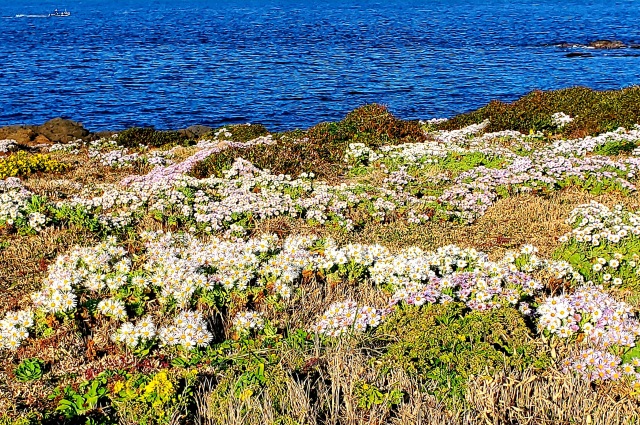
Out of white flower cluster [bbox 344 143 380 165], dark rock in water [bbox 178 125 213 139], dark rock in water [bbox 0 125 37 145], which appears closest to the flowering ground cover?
white flower cluster [bbox 344 143 380 165]

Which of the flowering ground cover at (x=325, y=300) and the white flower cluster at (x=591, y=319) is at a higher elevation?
the white flower cluster at (x=591, y=319)

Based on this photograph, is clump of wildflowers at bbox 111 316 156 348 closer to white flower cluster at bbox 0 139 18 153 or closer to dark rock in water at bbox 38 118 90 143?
white flower cluster at bbox 0 139 18 153

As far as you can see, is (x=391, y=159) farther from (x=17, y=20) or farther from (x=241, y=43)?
(x=17, y=20)

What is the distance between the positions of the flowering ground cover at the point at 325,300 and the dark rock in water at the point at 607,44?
48.3 metres

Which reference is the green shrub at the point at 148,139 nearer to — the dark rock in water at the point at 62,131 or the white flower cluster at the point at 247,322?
the dark rock in water at the point at 62,131

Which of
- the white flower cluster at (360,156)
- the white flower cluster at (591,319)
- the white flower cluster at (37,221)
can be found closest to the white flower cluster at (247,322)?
the white flower cluster at (591,319)

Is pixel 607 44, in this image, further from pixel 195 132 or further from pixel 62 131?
pixel 62 131

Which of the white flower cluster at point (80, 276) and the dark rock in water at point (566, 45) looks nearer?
the white flower cluster at point (80, 276)

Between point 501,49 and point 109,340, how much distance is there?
5380 centimetres

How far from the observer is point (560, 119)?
64.2ft

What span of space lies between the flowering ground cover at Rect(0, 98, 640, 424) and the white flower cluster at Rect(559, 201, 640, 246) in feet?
0.10

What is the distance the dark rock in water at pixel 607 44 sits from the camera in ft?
184

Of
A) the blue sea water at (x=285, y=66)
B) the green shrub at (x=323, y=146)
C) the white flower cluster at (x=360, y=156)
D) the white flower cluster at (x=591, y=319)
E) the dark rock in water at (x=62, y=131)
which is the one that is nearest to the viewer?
the white flower cluster at (x=591, y=319)

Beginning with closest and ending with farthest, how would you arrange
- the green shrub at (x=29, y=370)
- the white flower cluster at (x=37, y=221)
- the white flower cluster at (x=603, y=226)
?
the green shrub at (x=29, y=370) → the white flower cluster at (x=603, y=226) → the white flower cluster at (x=37, y=221)
